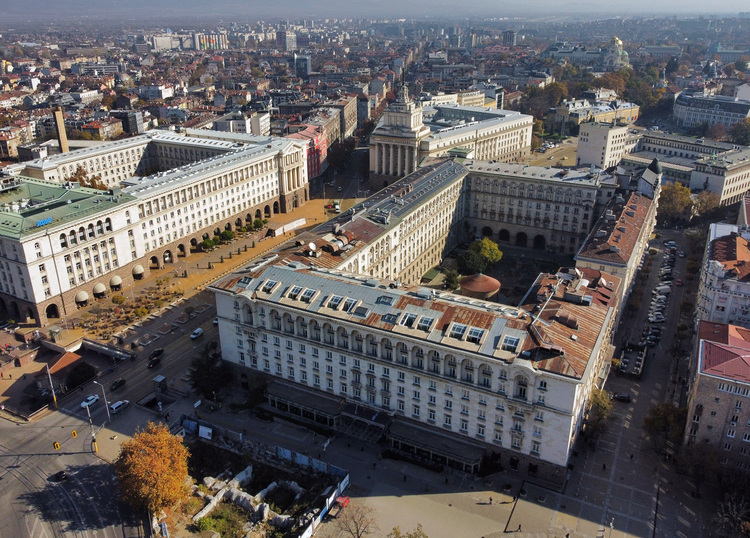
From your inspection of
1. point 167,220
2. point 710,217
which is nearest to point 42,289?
point 167,220

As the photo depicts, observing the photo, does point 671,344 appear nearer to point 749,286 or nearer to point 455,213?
point 749,286

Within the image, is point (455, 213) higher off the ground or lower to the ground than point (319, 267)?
lower

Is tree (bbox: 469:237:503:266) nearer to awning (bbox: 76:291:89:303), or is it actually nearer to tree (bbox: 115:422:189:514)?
awning (bbox: 76:291:89:303)

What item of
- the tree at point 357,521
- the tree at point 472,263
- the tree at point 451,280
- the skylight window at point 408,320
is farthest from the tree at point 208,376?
the tree at point 472,263

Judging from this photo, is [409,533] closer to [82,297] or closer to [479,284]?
[479,284]

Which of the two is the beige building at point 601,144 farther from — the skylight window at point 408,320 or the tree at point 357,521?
the tree at point 357,521

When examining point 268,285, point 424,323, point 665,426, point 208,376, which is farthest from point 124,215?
point 665,426

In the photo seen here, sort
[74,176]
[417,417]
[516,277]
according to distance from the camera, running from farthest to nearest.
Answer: [74,176], [516,277], [417,417]

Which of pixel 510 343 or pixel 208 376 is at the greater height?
pixel 510 343
